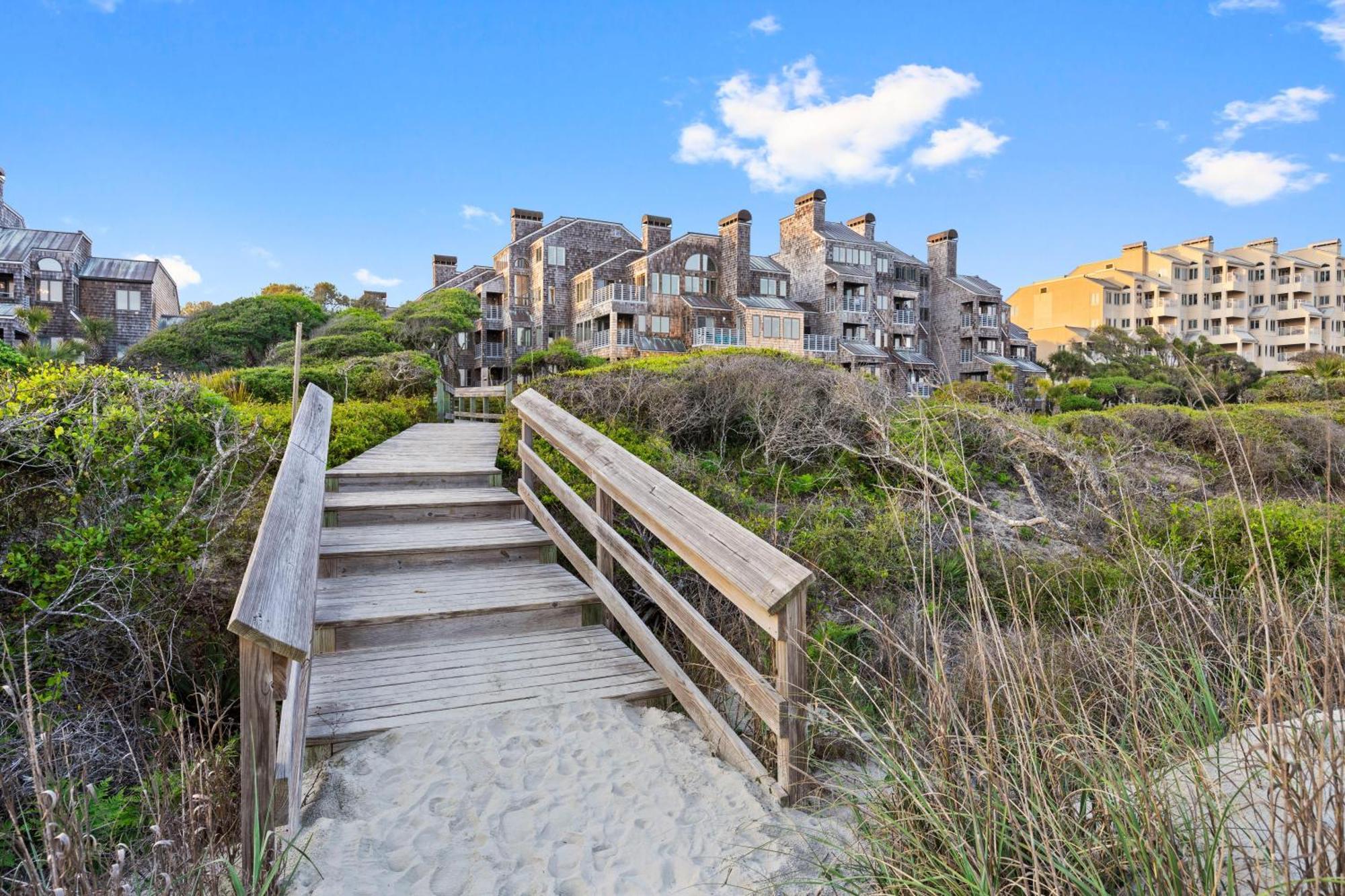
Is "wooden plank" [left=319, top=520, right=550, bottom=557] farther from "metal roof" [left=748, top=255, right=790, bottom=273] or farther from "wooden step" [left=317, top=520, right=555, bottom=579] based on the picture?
"metal roof" [left=748, top=255, right=790, bottom=273]

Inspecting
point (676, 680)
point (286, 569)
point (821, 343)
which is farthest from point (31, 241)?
point (676, 680)

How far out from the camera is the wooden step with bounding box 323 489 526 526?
5.23 m

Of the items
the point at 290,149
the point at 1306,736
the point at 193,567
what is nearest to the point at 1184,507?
the point at 1306,736

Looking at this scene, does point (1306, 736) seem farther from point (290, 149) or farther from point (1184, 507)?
point (290, 149)

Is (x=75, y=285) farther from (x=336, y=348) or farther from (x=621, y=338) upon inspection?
(x=621, y=338)

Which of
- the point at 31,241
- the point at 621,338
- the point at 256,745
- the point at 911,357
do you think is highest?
the point at 31,241

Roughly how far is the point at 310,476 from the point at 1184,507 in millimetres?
7808

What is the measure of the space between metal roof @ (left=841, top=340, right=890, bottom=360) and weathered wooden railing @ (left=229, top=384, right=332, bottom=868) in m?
39.4

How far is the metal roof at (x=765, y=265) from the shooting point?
4131 cm

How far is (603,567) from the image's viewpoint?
13.7 feet

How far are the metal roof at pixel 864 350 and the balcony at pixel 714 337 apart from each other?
22.2 ft

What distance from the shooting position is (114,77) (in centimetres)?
2142

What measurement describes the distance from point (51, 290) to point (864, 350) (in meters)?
42.0

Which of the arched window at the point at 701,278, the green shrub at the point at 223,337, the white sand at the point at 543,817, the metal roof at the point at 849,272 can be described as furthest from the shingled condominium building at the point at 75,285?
the white sand at the point at 543,817
